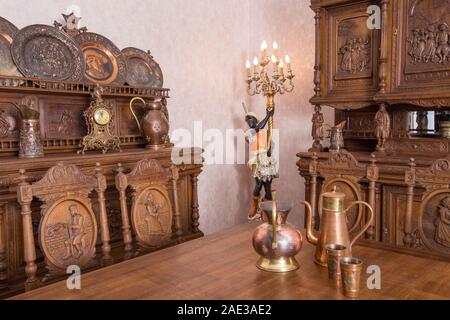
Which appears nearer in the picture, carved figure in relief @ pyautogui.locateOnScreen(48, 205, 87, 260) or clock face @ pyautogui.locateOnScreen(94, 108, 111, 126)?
carved figure in relief @ pyautogui.locateOnScreen(48, 205, 87, 260)

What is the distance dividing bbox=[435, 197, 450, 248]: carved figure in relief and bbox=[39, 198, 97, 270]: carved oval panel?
5.17 ft

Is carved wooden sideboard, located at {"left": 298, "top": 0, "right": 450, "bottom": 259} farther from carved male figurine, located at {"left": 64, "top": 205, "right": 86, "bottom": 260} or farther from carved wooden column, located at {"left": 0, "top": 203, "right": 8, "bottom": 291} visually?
carved wooden column, located at {"left": 0, "top": 203, "right": 8, "bottom": 291}

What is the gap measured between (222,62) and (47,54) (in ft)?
5.80

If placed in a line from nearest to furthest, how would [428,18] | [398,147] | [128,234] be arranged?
[128,234]
[428,18]
[398,147]

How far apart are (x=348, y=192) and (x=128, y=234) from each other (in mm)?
1060

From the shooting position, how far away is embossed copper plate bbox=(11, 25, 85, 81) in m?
2.16

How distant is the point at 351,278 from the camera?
3.52 feet

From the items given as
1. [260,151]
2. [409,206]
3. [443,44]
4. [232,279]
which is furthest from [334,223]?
[260,151]

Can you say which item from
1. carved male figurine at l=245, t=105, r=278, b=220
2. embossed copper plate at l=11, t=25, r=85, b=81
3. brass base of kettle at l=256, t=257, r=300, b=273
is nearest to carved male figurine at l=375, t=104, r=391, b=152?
carved male figurine at l=245, t=105, r=278, b=220

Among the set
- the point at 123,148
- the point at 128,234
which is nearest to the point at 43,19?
the point at 123,148

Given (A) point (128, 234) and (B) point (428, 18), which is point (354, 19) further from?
(A) point (128, 234)

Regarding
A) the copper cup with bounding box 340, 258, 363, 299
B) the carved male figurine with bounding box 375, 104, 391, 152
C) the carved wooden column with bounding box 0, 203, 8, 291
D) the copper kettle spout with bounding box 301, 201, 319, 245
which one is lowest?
the carved wooden column with bounding box 0, 203, 8, 291

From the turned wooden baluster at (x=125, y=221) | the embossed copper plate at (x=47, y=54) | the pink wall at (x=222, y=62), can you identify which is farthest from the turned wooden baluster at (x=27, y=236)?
the pink wall at (x=222, y=62)
